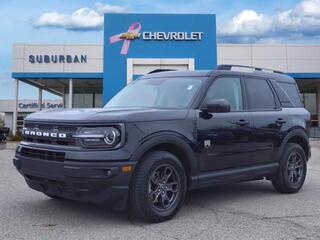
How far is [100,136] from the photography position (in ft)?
16.4

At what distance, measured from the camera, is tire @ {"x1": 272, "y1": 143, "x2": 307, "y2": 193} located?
24.1ft

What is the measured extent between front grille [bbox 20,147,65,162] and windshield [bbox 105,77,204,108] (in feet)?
4.79

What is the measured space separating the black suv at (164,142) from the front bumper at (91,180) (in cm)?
1

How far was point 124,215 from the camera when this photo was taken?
5.70 meters

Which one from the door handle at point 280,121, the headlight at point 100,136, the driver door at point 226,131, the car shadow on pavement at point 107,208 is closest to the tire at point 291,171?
the car shadow on pavement at point 107,208

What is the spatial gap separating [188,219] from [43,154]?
192 centimetres

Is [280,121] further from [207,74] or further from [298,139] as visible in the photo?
[207,74]

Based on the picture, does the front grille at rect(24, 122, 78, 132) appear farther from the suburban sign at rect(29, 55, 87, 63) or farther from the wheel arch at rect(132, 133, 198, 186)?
the suburban sign at rect(29, 55, 87, 63)

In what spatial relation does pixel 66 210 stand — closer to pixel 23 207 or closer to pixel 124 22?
pixel 23 207

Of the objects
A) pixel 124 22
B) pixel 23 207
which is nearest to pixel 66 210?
pixel 23 207

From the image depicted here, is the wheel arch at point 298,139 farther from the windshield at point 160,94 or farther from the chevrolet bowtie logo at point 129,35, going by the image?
the chevrolet bowtie logo at point 129,35

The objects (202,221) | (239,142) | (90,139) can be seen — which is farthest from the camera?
(239,142)

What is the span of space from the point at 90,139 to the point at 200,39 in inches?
1032

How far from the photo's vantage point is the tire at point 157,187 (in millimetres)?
5121
